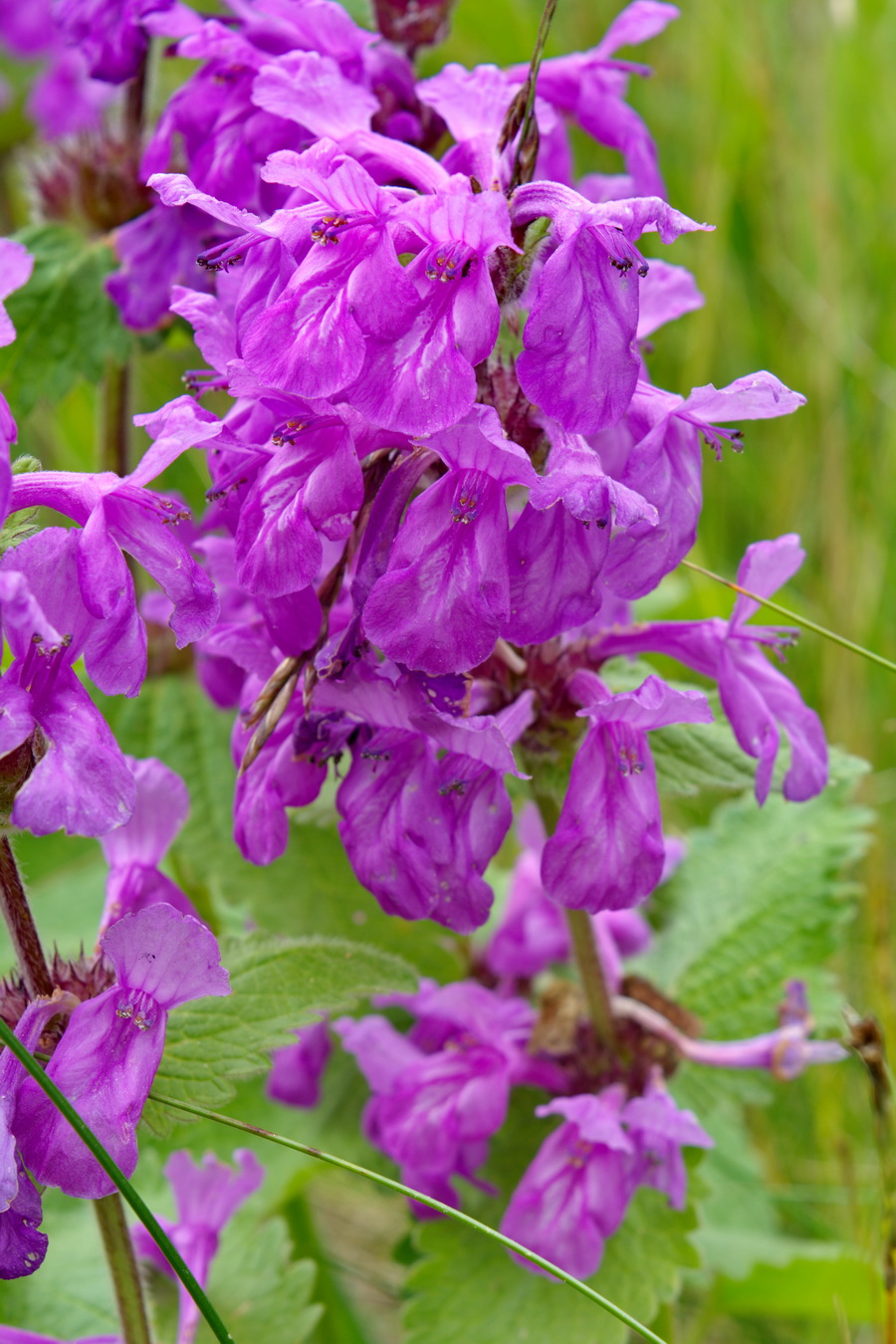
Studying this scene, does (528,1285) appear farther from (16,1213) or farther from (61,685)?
(61,685)

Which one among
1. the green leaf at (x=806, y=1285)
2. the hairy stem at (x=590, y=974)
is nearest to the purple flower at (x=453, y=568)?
the hairy stem at (x=590, y=974)

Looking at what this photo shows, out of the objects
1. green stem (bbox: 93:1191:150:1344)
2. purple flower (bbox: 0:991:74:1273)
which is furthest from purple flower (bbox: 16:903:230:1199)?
green stem (bbox: 93:1191:150:1344)

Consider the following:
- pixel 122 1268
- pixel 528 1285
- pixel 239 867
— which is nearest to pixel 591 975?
pixel 528 1285

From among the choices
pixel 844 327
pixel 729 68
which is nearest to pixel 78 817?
pixel 844 327

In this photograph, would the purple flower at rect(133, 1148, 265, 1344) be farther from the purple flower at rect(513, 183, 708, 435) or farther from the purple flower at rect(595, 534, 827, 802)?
the purple flower at rect(513, 183, 708, 435)

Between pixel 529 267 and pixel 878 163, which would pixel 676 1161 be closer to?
pixel 529 267

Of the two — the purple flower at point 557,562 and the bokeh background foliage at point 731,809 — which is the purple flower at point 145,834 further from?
the purple flower at point 557,562
